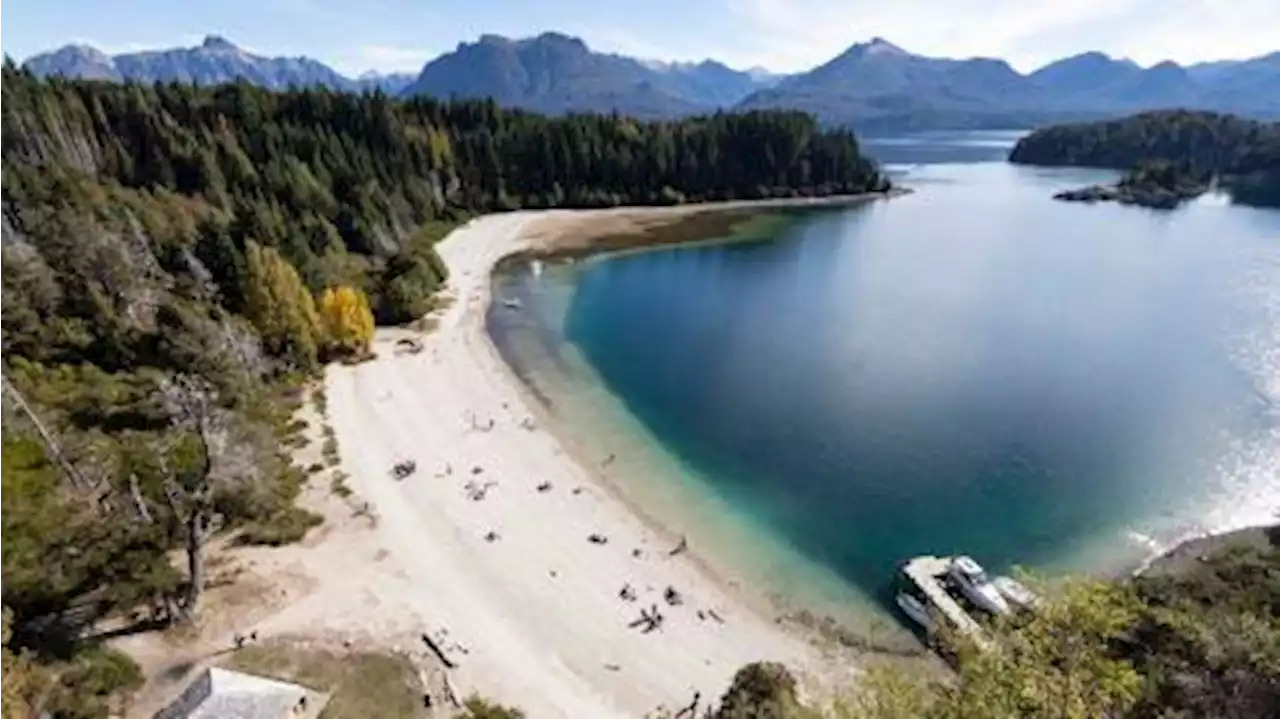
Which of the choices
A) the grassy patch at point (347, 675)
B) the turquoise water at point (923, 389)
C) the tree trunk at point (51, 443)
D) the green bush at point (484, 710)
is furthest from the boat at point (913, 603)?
the tree trunk at point (51, 443)

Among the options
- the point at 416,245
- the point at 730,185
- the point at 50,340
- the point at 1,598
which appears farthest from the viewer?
the point at 730,185

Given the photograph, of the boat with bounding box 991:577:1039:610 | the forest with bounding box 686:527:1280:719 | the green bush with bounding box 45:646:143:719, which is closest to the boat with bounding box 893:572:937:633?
the forest with bounding box 686:527:1280:719

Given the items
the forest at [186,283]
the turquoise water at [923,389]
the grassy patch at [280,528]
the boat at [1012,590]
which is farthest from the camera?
the turquoise water at [923,389]

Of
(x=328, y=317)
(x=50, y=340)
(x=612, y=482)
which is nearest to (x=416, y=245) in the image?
(x=328, y=317)

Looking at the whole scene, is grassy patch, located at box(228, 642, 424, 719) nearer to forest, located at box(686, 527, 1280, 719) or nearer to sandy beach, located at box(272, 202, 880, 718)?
sandy beach, located at box(272, 202, 880, 718)

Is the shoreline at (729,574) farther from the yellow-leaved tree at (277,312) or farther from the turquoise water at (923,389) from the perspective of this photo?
the yellow-leaved tree at (277,312)

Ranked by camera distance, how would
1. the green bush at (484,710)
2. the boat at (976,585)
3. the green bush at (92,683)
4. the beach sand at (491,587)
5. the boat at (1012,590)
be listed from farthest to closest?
the boat at (976,585) → the boat at (1012,590) → the beach sand at (491,587) → the green bush at (484,710) → the green bush at (92,683)

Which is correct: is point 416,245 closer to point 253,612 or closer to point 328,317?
point 328,317
